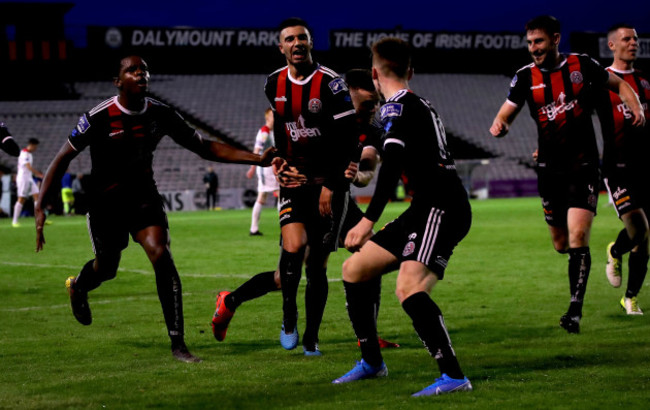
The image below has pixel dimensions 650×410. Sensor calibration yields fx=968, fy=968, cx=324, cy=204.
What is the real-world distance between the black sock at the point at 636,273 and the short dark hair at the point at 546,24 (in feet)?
7.65

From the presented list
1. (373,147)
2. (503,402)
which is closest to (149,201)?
(373,147)

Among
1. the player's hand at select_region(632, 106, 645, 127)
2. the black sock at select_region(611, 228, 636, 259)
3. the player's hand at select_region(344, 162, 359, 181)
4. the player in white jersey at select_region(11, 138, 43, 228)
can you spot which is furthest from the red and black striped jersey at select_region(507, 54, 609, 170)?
the player in white jersey at select_region(11, 138, 43, 228)

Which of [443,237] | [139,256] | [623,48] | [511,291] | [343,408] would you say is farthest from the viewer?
[139,256]

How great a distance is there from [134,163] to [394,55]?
226 cm

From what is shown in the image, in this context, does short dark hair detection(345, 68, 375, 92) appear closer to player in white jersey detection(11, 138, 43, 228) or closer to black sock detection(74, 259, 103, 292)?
black sock detection(74, 259, 103, 292)

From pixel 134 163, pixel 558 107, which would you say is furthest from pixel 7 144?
pixel 558 107

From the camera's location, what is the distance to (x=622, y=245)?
28.9 ft

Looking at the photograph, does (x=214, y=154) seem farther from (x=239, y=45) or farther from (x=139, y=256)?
(x=239, y=45)

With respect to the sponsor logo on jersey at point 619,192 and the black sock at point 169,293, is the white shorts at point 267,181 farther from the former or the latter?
the black sock at point 169,293

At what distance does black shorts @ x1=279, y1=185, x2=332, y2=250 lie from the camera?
269 inches

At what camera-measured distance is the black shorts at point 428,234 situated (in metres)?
5.18

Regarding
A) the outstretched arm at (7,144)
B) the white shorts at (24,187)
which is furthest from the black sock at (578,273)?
the white shorts at (24,187)

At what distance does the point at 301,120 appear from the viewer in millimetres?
6781

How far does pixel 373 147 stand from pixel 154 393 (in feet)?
8.38
